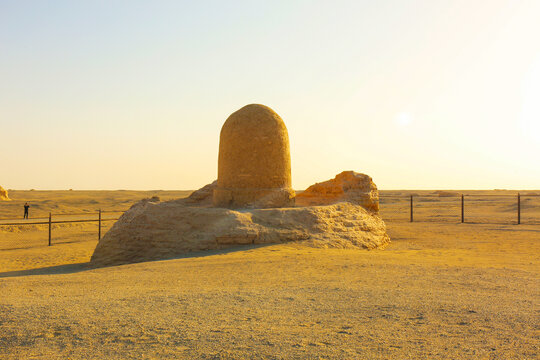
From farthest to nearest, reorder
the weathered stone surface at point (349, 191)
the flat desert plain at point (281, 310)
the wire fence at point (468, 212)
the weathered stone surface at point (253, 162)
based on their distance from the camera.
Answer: the wire fence at point (468, 212), the weathered stone surface at point (349, 191), the weathered stone surface at point (253, 162), the flat desert plain at point (281, 310)

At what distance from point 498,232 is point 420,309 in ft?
44.8

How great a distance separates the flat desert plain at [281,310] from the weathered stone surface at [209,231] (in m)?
1.17

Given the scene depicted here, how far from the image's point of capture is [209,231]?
31.5 ft

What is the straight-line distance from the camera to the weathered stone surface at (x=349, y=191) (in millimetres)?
13320

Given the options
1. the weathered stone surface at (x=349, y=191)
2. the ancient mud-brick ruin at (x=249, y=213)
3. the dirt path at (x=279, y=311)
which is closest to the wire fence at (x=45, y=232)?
the ancient mud-brick ruin at (x=249, y=213)

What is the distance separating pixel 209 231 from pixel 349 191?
19.1ft

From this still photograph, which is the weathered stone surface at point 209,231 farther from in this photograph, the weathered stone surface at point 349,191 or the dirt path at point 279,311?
the weathered stone surface at point 349,191

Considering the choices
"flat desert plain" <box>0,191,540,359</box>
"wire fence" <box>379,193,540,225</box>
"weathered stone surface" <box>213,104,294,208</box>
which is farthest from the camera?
"wire fence" <box>379,193,540,225</box>

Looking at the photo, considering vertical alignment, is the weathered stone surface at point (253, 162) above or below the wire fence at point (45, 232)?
above

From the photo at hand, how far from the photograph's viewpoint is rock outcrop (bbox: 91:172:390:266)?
945 centimetres

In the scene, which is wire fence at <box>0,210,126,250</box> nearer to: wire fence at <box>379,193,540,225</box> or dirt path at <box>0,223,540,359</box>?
dirt path at <box>0,223,540,359</box>

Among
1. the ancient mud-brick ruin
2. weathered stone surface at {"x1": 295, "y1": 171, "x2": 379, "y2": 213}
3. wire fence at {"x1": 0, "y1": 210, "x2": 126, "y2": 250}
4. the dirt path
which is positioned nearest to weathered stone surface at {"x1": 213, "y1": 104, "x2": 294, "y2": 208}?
the ancient mud-brick ruin

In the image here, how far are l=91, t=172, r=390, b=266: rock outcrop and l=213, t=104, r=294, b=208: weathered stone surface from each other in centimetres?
123

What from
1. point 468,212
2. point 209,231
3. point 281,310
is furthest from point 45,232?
point 468,212
